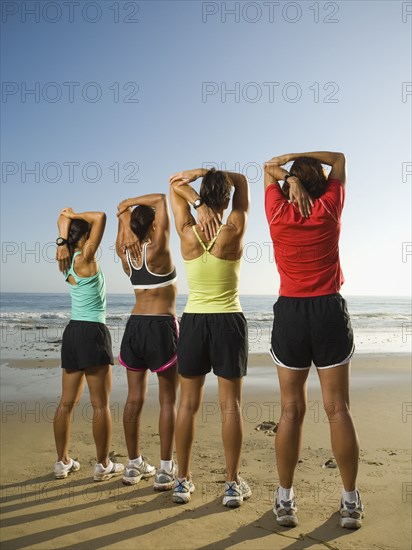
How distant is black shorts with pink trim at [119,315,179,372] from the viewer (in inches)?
163

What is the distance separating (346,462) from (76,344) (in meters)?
2.36

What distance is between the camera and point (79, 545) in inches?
126

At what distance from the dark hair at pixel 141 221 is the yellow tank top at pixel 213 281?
0.62 m

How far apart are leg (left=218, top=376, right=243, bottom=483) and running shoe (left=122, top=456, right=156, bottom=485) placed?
92cm

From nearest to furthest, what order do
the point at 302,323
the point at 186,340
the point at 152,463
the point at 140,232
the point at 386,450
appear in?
1. the point at 302,323
2. the point at 186,340
3. the point at 140,232
4. the point at 152,463
5. the point at 386,450

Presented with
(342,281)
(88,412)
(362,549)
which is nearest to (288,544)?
(362,549)

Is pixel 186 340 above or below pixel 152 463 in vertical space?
above

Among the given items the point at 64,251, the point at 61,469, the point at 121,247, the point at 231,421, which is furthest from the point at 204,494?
the point at 64,251

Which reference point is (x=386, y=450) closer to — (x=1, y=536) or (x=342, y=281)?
(x=342, y=281)

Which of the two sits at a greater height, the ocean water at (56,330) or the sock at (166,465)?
the sock at (166,465)

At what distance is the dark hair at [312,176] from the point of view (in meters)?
3.46

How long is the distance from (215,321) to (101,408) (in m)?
1.38

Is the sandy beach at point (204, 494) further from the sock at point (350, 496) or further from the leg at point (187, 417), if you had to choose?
the leg at point (187, 417)

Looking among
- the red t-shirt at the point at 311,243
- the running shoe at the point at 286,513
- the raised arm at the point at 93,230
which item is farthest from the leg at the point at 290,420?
the raised arm at the point at 93,230
